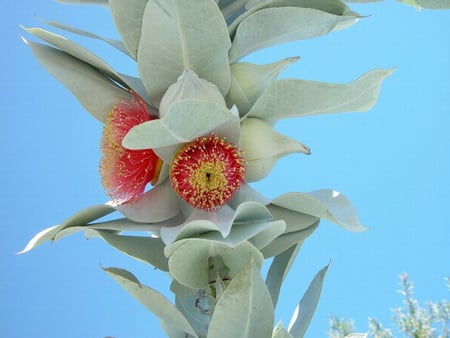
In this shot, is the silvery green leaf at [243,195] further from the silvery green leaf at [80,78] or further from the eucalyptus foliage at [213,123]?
the silvery green leaf at [80,78]

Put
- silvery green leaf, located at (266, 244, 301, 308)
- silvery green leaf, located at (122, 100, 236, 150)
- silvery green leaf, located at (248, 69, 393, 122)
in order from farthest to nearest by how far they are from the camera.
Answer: silvery green leaf, located at (266, 244, 301, 308) → silvery green leaf, located at (248, 69, 393, 122) → silvery green leaf, located at (122, 100, 236, 150)

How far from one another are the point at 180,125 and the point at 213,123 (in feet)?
0.15

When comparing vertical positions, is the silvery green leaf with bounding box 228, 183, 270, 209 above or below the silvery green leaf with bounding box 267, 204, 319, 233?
above

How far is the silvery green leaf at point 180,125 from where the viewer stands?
791mm

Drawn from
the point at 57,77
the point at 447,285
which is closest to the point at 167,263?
the point at 57,77

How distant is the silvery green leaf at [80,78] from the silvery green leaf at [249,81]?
5.7 inches

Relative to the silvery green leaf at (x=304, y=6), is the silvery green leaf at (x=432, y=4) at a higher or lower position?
lower

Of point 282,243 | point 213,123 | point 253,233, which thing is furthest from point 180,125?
point 282,243

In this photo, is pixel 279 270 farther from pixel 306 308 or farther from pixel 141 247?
pixel 141 247

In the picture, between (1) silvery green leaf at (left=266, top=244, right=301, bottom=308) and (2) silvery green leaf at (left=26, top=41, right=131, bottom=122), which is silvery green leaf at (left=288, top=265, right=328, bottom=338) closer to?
(1) silvery green leaf at (left=266, top=244, right=301, bottom=308)

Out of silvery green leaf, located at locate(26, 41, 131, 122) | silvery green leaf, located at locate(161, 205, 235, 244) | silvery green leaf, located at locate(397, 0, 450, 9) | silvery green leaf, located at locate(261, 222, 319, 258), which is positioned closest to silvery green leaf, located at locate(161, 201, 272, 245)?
silvery green leaf, located at locate(161, 205, 235, 244)

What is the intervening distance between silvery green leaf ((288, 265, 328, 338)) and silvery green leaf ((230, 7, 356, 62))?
34cm

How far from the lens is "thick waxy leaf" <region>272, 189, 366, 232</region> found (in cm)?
92

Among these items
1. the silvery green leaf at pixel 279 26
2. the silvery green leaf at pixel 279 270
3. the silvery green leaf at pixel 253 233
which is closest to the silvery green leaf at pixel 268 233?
the silvery green leaf at pixel 253 233
